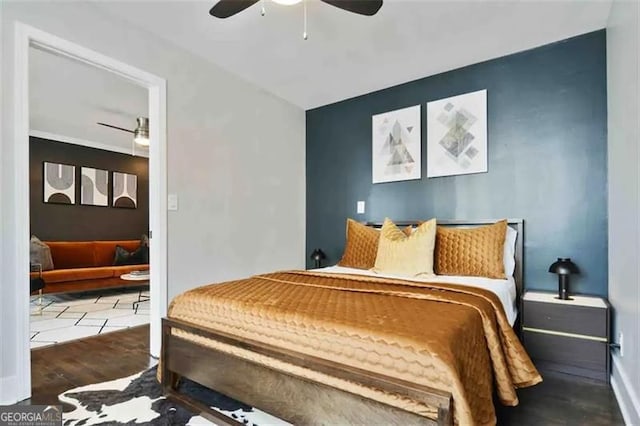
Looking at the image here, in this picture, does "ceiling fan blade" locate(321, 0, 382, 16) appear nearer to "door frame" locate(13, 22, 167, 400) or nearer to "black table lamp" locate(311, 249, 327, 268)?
"door frame" locate(13, 22, 167, 400)

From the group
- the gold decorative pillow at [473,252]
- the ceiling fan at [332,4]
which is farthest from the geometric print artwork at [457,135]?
the ceiling fan at [332,4]

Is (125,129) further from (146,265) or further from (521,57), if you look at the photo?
(521,57)

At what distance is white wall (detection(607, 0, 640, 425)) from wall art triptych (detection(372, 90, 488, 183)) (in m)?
0.91

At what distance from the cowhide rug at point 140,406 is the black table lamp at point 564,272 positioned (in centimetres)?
211

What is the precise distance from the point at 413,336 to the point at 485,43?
2.60 meters

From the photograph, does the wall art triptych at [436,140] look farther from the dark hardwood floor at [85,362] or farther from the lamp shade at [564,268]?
the dark hardwood floor at [85,362]

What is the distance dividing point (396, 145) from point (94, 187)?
5.28 metres

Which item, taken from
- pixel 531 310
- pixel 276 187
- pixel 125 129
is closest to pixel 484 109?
pixel 531 310

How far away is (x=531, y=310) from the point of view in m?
2.43

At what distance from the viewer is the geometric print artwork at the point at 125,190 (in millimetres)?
6145

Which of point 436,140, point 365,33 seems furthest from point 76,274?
point 436,140

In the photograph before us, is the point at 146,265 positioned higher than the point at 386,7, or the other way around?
the point at 386,7

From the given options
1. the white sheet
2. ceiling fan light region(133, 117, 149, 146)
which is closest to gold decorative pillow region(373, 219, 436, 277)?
the white sheet

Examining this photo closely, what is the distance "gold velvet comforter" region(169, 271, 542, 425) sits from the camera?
118 centimetres
